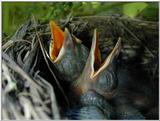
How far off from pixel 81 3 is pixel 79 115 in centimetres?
40

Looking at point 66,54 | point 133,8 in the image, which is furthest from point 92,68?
point 133,8

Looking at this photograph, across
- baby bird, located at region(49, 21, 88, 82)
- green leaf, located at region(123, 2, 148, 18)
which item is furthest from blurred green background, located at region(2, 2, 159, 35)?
baby bird, located at region(49, 21, 88, 82)

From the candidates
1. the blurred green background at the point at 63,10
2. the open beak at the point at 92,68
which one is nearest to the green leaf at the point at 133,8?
the blurred green background at the point at 63,10

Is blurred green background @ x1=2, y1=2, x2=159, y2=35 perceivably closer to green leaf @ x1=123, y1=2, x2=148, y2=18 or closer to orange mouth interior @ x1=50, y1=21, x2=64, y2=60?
green leaf @ x1=123, y1=2, x2=148, y2=18

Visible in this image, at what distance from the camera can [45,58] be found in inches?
58.9

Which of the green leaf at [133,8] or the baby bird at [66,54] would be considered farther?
the green leaf at [133,8]

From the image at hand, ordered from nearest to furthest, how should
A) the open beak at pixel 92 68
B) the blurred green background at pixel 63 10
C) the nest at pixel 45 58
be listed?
the nest at pixel 45 58, the open beak at pixel 92 68, the blurred green background at pixel 63 10

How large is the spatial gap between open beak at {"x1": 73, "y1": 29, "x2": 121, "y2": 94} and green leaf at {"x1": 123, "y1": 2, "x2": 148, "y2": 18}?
177 millimetres

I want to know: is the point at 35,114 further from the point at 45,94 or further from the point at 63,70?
the point at 63,70

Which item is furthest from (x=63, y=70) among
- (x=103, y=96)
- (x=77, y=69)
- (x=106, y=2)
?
(x=106, y=2)

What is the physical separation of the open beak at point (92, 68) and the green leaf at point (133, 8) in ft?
0.58

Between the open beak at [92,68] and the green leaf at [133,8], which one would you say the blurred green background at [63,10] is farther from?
the open beak at [92,68]

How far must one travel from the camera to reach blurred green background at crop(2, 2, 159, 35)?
1.53 metres

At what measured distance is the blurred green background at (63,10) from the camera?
60.4 inches
